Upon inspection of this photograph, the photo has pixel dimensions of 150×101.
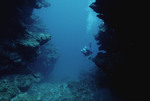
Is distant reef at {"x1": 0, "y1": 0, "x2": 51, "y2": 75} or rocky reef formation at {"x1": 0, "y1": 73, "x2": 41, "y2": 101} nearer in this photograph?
rocky reef formation at {"x1": 0, "y1": 73, "x2": 41, "y2": 101}

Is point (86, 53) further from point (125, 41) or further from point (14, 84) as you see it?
point (14, 84)

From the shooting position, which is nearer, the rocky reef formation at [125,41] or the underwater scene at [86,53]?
the rocky reef formation at [125,41]

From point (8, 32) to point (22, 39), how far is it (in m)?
1.03

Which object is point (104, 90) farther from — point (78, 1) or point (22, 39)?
point (78, 1)

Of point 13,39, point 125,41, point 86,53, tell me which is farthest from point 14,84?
point 125,41

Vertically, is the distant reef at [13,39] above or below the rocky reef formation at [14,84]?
above

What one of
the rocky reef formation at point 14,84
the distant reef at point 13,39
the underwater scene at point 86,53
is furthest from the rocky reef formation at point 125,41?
the rocky reef formation at point 14,84

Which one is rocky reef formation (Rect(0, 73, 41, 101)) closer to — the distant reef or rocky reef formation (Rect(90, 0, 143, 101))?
the distant reef

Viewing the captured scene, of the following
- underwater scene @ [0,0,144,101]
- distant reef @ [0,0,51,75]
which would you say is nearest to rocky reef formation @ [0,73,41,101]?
underwater scene @ [0,0,144,101]

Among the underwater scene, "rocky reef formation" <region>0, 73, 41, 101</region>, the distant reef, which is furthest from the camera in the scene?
the distant reef

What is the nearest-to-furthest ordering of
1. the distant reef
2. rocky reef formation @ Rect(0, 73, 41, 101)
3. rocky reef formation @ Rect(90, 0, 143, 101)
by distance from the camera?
1. rocky reef formation @ Rect(90, 0, 143, 101)
2. rocky reef formation @ Rect(0, 73, 41, 101)
3. the distant reef

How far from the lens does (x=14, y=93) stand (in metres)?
7.40

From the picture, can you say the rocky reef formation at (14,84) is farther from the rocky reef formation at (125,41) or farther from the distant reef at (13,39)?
the rocky reef formation at (125,41)

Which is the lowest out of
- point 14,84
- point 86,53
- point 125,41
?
point 125,41
